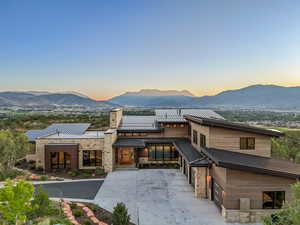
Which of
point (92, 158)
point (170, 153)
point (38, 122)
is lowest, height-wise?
point (92, 158)

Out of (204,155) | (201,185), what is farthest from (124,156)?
(201,185)

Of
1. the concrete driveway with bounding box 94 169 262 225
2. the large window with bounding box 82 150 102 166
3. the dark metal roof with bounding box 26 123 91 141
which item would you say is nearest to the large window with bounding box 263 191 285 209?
the concrete driveway with bounding box 94 169 262 225

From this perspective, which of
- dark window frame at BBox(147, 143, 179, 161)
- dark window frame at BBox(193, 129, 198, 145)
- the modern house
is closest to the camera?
the modern house

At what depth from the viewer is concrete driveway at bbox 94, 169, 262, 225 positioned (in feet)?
35.8

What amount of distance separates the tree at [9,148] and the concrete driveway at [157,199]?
940 centimetres

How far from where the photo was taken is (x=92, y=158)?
70.1 feet

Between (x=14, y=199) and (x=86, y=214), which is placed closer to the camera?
(x=14, y=199)

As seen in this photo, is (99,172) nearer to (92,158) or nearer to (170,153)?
(92,158)

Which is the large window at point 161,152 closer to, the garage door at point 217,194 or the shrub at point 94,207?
the garage door at point 217,194

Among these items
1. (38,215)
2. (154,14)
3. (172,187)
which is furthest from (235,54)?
(38,215)

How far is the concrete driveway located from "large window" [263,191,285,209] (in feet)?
8.92

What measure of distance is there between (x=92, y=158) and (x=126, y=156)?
3.91 m

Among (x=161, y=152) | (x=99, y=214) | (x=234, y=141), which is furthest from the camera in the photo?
(x=161, y=152)

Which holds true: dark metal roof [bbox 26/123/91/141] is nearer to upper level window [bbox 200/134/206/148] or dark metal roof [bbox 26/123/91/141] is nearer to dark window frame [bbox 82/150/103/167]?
dark window frame [bbox 82/150/103/167]
